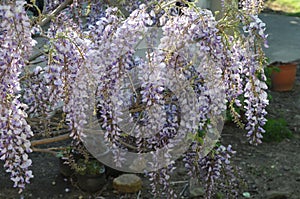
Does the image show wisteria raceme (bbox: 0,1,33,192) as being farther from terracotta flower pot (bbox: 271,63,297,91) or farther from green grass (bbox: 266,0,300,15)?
green grass (bbox: 266,0,300,15)

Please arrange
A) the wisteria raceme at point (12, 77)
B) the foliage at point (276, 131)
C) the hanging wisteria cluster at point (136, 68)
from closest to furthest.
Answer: the wisteria raceme at point (12, 77)
the hanging wisteria cluster at point (136, 68)
the foliage at point (276, 131)

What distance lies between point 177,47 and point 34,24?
26.1 inches

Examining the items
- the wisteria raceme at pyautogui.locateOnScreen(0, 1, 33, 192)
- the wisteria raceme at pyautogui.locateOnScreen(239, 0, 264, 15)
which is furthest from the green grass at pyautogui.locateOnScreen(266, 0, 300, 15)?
the wisteria raceme at pyautogui.locateOnScreen(0, 1, 33, 192)

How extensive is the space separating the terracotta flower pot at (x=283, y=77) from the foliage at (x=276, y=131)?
3.17 ft

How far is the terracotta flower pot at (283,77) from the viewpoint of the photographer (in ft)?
17.3

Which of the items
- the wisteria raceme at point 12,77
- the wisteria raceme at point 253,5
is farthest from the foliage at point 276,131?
the wisteria raceme at point 12,77

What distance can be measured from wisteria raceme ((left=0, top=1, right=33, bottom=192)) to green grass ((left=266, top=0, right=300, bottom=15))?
7.98 metres

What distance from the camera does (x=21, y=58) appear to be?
196 cm

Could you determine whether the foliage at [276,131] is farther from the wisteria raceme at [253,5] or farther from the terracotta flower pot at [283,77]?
the wisteria raceme at [253,5]

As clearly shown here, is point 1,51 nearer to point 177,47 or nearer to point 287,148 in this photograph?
point 177,47

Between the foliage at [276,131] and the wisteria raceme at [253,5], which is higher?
the wisteria raceme at [253,5]

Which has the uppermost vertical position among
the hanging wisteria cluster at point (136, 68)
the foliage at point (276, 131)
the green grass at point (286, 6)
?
the hanging wisteria cluster at point (136, 68)

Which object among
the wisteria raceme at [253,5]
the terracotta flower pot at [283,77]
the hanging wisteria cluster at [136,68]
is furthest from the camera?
the terracotta flower pot at [283,77]

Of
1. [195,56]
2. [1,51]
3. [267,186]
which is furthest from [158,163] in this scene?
[267,186]
